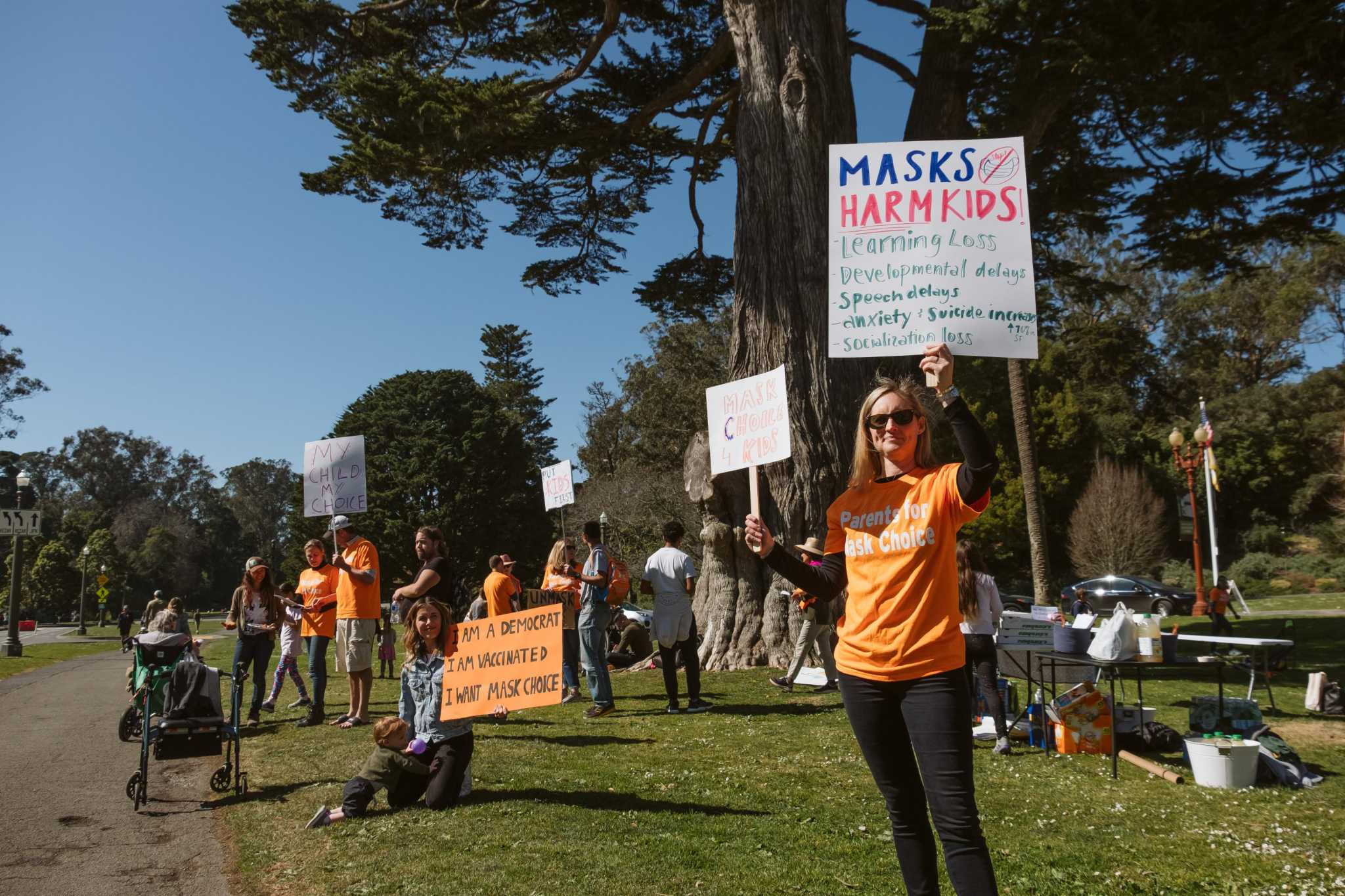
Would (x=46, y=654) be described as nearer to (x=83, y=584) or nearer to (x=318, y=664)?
(x=318, y=664)

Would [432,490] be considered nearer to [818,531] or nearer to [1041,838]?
[818,531]

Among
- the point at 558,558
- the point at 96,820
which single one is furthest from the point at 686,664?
the point at 96,820

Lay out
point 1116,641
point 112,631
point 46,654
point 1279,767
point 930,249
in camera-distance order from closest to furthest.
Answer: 1. point 930,249
2. point 1279,767
3. point 1116,641
4. point 46,654
5. point 112,631

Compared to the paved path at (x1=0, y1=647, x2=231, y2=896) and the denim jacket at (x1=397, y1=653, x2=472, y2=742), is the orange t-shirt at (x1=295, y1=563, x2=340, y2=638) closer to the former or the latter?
the paved path at (x1=0, y1=647, x2=231, y2=896)

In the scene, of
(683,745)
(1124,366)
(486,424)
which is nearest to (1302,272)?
(1124,366)

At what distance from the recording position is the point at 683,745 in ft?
26.5

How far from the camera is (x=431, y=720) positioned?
610 cm

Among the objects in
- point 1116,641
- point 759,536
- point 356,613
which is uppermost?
point 759,536

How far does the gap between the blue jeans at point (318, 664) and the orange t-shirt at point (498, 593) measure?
1.68 metres

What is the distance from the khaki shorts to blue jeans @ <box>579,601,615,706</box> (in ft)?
6.77

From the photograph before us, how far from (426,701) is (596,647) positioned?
3870 millimetres

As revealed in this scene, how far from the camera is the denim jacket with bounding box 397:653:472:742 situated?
19.9ft

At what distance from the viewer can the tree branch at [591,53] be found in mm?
14852

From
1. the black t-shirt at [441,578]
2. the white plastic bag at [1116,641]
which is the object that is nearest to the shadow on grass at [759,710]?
the black t-shirt at [441,578]
